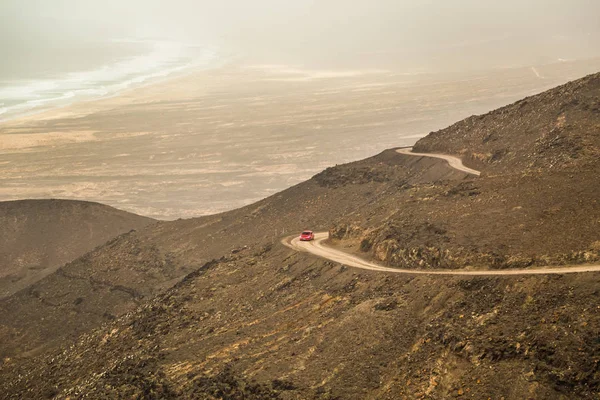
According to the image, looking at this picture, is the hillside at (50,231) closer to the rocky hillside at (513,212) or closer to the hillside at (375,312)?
the hillside at (375,312)

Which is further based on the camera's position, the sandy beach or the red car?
the sandy beach

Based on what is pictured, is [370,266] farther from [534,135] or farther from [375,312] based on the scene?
[534,135]

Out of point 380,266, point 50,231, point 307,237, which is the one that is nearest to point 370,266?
point 380,266

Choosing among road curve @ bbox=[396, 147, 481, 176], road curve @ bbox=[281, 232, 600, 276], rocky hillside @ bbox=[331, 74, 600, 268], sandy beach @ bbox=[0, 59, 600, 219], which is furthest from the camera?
sandy beach @ bbox=[0, 59, 600, 219]

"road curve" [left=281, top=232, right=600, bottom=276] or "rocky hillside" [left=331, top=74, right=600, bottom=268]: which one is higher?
"rocky hillside" [left=331, top=74, right=600, bottom=268]

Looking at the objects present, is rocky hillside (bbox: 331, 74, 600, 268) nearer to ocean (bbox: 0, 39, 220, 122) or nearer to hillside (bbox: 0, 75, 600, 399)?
hillside (bbox: 0, 75, 600, 399)

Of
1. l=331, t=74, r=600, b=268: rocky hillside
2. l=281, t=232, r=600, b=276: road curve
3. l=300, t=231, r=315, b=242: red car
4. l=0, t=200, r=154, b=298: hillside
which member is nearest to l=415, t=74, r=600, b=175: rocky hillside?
l=331, t=74, r=600, b=268: rocky hillside

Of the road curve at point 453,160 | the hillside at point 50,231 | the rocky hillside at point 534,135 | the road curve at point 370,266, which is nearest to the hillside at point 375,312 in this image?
the rocky hillside at point 534,135

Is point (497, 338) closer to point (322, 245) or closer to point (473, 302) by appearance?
point (473, 302)
